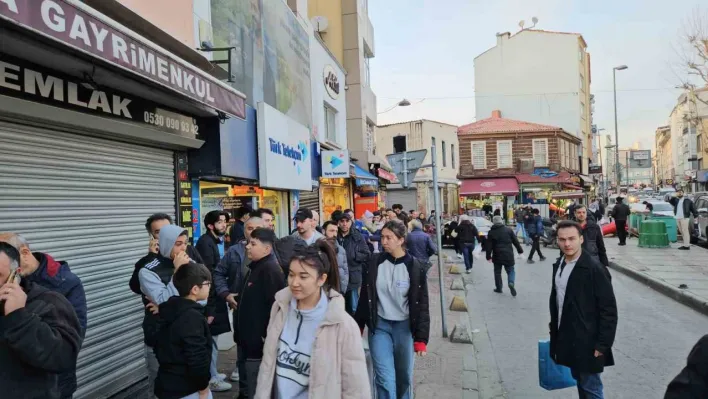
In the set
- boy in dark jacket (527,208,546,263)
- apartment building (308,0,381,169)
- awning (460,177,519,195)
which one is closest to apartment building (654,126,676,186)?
awning (460,177,519,195)

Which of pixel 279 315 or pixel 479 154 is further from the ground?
pixel 479 154

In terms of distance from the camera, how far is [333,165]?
49.3 ft

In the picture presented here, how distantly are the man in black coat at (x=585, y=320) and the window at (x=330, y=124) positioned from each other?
517 inches

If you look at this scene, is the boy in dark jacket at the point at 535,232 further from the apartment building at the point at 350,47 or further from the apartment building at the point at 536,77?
the apartment building at the point at 536,77

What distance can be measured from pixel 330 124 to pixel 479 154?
25.6 m

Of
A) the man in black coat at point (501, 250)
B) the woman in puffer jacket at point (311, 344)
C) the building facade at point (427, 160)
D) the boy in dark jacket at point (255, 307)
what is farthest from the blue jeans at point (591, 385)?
the building facade at point (427, 160)

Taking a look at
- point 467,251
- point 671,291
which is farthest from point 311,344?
point 467,251

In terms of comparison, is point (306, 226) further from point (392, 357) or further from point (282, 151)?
point (282, 151)

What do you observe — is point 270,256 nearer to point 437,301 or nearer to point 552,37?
point 437,301

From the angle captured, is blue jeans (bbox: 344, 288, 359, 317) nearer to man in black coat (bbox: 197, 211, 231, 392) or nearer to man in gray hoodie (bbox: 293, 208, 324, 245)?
man in gray hoodie (bbox: 293, 208, 324, 245)

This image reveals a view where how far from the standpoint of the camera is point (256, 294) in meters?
4.01

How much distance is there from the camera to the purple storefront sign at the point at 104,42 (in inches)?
132

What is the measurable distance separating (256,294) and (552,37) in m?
47.5

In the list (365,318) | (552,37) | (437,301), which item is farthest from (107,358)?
(552,37)
